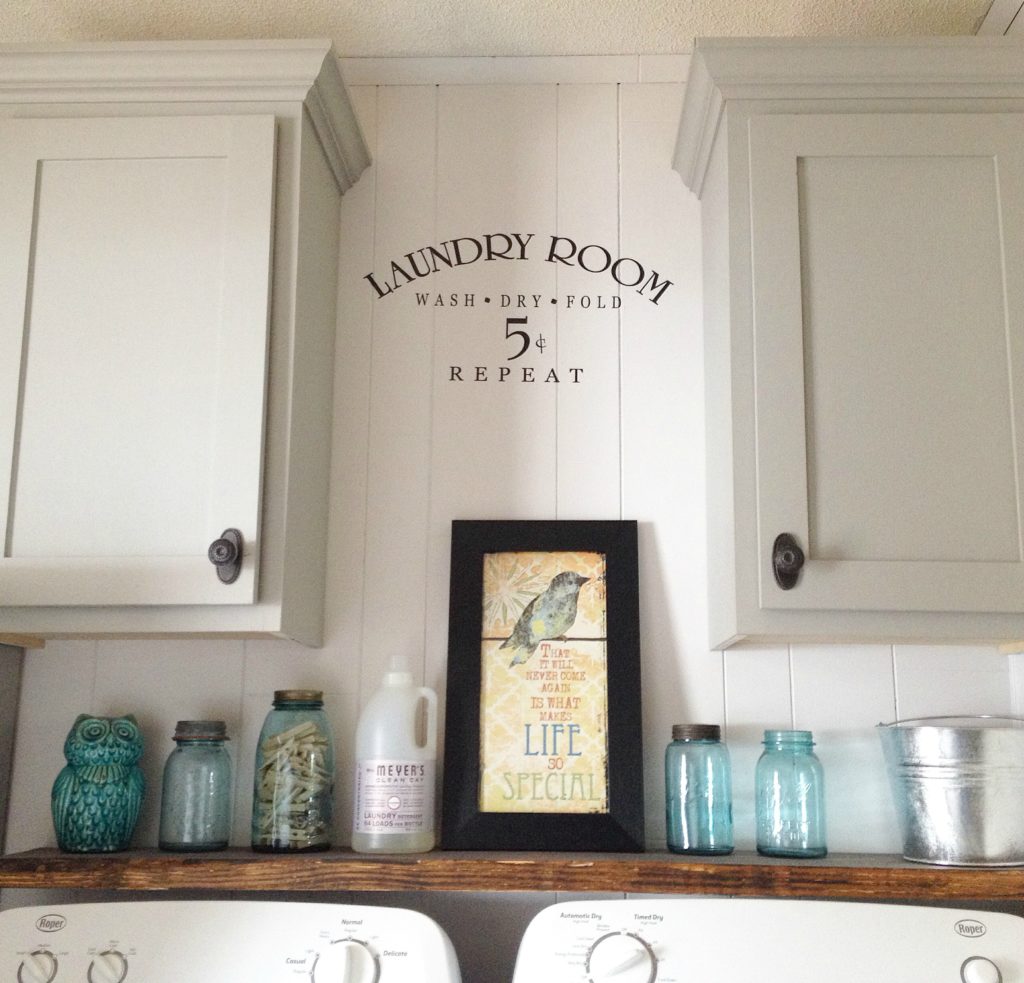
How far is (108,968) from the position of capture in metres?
1.37

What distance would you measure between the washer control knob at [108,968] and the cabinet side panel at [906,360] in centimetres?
100

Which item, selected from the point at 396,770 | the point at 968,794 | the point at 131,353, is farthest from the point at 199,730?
the point at 968,794

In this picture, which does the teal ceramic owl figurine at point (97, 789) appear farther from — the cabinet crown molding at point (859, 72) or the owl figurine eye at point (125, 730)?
the cabinet crown molding at point (859, 72)

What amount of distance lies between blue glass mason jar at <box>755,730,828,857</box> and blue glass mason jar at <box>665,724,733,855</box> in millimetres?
49

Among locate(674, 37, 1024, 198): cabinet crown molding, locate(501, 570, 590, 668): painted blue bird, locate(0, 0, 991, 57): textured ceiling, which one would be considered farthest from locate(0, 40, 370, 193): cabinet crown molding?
locate(501, 570, 590, 668): painted blue bird

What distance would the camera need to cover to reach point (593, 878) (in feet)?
4.65

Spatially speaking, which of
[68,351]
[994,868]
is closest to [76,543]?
[68,351]

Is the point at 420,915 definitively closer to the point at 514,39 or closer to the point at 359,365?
the point at 359,365

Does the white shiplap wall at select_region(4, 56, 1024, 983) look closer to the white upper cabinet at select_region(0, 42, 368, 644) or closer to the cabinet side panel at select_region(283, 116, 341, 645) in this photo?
the cabinet side panel at select_region(283, 116, 341, 645)

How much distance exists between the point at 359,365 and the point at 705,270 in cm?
56

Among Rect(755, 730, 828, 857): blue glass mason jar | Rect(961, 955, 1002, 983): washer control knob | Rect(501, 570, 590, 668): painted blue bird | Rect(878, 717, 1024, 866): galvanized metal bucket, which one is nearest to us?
Rect(961, 955, 1002, 983): washer control knob

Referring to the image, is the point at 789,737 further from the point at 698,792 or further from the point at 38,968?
the point at 38,968

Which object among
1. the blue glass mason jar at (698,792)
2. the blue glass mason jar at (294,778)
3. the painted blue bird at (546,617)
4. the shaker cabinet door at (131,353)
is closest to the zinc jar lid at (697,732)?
the blue glass mason jar at (698,792)

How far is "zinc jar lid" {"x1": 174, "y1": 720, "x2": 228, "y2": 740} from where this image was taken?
5.21 ft
